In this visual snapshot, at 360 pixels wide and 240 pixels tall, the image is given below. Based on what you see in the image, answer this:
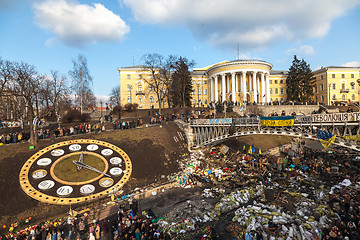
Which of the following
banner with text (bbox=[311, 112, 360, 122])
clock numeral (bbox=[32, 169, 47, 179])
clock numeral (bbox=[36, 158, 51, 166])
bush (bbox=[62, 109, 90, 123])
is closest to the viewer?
banner with text (bbox=[311, 112, 360, 122])

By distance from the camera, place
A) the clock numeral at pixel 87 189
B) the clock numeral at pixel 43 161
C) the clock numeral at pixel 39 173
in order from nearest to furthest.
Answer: the clock numeral at pixel 87 189
the clock numeral at pixel 39 173
the clock numeral at pixel 43 161

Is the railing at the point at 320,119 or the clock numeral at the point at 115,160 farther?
the clock numeral at the point at 115,160

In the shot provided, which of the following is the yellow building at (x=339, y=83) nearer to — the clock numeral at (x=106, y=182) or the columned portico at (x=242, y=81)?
the columned portico at (x=242, y=81)

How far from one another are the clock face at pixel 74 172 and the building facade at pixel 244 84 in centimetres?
4724

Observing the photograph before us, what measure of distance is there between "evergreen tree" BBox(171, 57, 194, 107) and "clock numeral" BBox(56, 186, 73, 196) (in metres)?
45.7

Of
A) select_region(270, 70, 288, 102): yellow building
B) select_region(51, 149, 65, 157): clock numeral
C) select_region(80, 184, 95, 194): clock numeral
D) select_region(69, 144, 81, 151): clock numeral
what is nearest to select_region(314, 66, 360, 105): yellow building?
select_region(270, 70, 288, 102): yellow building

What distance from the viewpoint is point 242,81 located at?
2589 inches

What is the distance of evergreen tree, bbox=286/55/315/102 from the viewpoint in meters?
68.9

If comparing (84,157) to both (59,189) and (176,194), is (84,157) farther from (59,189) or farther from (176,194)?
(176,194)

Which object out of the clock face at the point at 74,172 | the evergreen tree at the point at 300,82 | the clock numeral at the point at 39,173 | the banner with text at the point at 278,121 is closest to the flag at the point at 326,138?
the banner with text at the point at 278,121

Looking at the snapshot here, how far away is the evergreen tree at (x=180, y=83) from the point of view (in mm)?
63719

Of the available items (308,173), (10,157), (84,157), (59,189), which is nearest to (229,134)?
(308,173)

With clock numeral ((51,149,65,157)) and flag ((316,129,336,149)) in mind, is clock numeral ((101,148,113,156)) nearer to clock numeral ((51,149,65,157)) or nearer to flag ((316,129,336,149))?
clock numeral ((51,149,65,157))

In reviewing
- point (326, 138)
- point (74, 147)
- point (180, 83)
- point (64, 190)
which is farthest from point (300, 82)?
point (64, 190)
